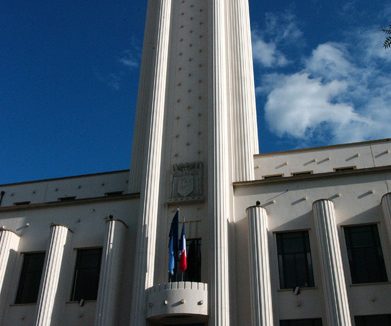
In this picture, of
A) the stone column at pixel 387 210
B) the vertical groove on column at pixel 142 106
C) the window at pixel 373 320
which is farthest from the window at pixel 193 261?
the stone column at pixel 387 210

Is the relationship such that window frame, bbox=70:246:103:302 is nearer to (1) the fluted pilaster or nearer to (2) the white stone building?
(2) the white stone building

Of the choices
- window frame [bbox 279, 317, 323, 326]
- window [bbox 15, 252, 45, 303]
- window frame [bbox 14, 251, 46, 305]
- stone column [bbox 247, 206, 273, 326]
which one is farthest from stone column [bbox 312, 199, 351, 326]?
window [bbox 15, 252, 45, 303]

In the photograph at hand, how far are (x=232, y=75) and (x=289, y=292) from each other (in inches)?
601

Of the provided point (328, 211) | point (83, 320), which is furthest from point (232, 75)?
point (83, 320)

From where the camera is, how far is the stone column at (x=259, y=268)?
21562 mm

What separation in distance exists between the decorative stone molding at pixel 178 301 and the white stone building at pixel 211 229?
0.07 meters

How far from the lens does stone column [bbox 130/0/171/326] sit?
23.8 meters

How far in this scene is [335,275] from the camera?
854 inches

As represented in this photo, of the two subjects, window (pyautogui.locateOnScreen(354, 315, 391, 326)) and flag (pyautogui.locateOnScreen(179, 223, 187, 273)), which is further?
flag (pyautogui.locateOnScreen(179, 223, 187, 273))

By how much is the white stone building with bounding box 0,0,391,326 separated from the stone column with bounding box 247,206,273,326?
54 millimetres

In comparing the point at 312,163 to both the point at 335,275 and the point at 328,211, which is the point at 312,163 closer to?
the point at 328,211

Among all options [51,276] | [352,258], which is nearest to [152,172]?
[51,276]

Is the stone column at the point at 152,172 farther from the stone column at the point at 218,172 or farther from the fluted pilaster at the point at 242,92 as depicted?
the fluted pilaster at the point at 242,92

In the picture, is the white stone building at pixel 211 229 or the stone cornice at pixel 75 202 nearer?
the white stone building at pixel 211 229
